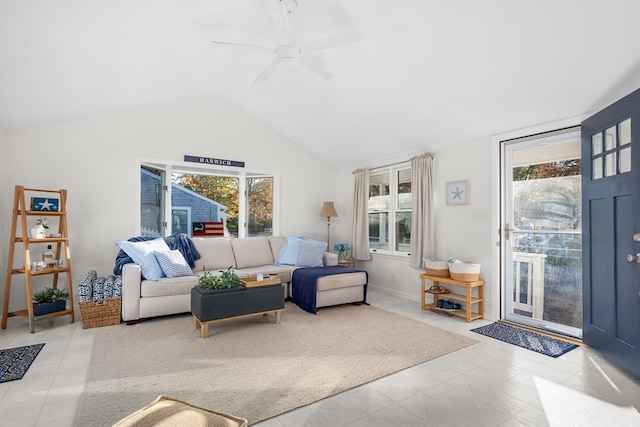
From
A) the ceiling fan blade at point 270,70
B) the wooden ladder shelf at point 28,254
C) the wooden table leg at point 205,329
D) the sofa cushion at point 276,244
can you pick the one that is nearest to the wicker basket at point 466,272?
the sofa cushion at point 276,244

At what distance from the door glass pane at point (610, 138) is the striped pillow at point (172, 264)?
4.44 m

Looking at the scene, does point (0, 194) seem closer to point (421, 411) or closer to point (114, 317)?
point (114, 317)

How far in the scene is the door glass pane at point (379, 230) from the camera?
18.6 feet

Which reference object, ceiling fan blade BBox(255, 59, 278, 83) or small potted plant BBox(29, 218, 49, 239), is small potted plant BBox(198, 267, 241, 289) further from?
ceiling fan blade BBox(255, 59, 278, 83)

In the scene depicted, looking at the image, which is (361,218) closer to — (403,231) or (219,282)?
(403,231)

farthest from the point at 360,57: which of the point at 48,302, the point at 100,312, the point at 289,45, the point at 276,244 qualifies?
the point at 48,302

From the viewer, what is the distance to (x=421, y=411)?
206 centimetres

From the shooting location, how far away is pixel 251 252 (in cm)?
525

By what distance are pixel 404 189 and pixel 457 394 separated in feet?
11.4

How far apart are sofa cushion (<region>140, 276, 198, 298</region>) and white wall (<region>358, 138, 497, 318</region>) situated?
302 centimetres

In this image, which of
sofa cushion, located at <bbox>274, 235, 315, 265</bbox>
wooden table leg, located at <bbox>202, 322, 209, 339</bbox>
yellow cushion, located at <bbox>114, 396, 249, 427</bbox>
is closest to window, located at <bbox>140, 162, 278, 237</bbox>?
sofa cushion, located at <bbox>274, 235, 315, 265</bbox>

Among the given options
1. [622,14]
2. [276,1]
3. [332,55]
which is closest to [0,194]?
[276,1]

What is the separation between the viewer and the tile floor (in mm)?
1979

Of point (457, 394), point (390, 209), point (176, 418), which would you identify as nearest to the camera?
point (176, 418)
